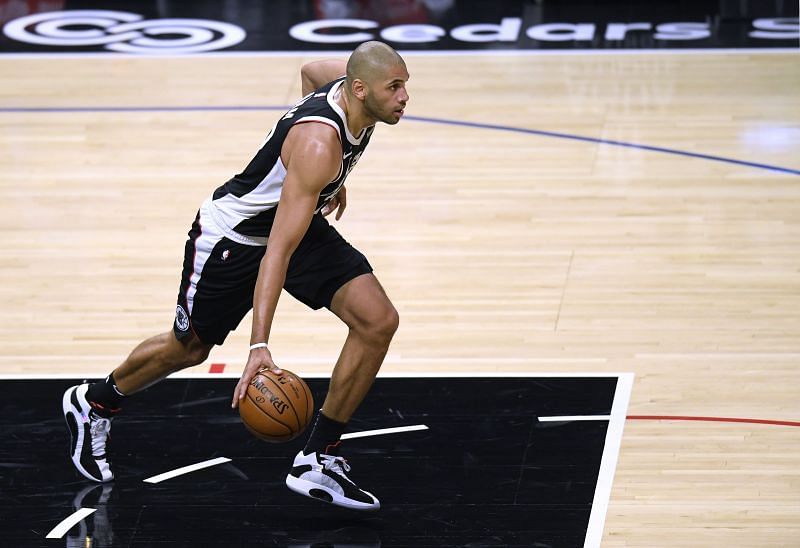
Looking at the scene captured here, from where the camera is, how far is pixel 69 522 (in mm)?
5672

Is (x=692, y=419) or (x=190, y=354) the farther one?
(x=692, y=419)

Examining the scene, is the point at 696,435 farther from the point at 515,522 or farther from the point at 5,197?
the point at 5,197

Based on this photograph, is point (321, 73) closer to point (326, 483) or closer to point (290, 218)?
point (290, 218)

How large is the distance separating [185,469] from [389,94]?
179 centimetres

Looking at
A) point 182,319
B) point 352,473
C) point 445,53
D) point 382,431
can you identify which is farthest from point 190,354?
point 445,53

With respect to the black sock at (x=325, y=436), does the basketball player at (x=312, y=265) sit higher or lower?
higher

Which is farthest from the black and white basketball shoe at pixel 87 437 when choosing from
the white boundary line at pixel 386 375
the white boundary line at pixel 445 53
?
the white boundary line at pixel 445 53

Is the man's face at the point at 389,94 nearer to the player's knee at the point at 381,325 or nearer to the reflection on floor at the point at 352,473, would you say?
the player's knee at the point at 381,325

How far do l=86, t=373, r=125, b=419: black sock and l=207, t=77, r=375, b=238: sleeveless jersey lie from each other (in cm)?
79

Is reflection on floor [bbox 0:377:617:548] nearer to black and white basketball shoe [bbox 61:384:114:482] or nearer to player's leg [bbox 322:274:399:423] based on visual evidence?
black and white basketball shoe [bbox 61:384:114:482]

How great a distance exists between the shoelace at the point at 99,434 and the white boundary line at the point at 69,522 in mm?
295

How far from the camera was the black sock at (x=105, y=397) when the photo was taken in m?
5.92

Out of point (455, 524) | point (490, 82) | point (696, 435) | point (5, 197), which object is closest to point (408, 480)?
point (455, 524)

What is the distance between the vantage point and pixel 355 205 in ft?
30.3
